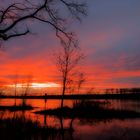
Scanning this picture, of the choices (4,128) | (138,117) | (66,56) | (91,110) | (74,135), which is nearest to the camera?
(4,128)

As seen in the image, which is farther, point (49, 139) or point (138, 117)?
point (138, 117)

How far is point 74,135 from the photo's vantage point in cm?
2117

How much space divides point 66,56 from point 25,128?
2457 centimetres

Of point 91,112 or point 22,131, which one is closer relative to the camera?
point 22,131

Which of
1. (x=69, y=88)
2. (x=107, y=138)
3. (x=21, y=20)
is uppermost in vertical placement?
(x=21, y=20)

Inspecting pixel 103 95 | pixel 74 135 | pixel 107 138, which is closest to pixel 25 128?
pixel 74 135

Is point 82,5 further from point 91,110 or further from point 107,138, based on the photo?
point 91,110

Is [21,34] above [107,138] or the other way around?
above

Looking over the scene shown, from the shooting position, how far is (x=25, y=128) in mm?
19328

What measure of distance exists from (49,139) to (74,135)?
9.77 ft

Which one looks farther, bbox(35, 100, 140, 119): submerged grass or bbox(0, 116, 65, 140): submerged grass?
bbox(35, 100, 140, 119): submerged grass

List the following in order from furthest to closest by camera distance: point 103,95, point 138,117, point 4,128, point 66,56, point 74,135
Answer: point 103,95 < point 66,56 < point 138,117 < point 74,135 < point 4,128

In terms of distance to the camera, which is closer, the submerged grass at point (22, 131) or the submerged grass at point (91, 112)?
the submerged grass at point (22, 131)

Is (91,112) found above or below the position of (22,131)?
above
